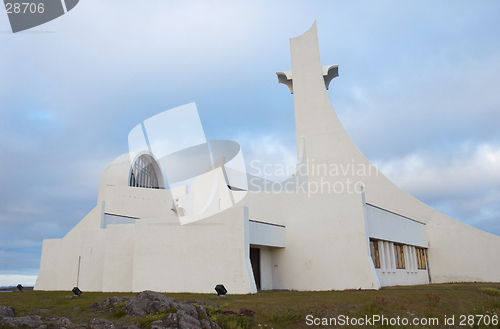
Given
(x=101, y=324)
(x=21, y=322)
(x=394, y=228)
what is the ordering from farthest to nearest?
(x=394, y=228)
(x=101, y=324)
(x=21, y=322)

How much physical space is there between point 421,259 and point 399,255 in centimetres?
260

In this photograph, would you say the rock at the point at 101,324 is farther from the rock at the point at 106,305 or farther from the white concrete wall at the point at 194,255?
the white concrete wall at the point at 194,255

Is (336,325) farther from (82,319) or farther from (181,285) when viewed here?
(181,285)

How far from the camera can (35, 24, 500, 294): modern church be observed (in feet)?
44.4

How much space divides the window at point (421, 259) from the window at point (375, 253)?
4950 millimetres

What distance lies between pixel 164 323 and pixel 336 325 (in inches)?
135

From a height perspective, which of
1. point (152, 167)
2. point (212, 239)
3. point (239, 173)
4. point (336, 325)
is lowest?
point (336, 325)

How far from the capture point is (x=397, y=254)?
18438 mm

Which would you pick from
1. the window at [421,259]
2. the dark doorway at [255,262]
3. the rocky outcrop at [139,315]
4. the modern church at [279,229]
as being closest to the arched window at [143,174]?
the modern church at [279,229]

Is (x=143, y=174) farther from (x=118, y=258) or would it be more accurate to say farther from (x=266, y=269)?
(x=266, y=269)

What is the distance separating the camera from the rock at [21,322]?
676cm

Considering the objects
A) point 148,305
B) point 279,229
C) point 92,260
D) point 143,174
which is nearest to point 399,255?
point 279,229

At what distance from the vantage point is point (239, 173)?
1959 cm

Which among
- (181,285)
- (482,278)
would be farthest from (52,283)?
(482,278)
